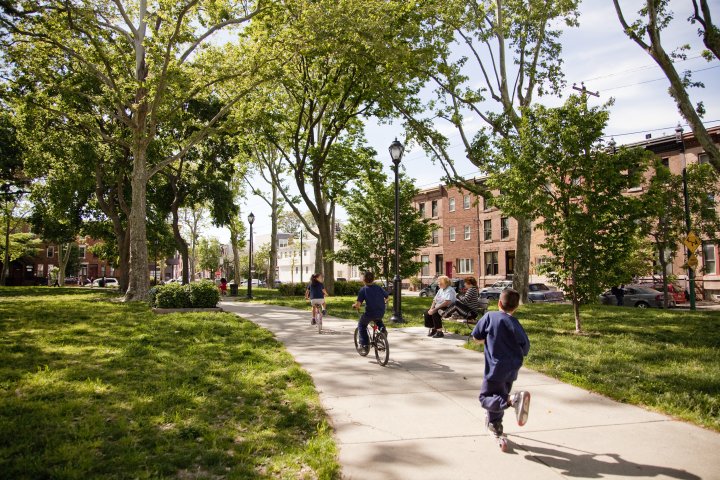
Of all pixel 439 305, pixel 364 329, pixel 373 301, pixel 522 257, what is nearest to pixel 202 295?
pixel 439 305

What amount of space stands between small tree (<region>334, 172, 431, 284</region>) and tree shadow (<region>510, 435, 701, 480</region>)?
14860 mm

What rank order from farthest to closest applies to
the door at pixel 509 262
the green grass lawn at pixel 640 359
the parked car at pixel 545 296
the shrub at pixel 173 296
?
the door at pixel 509 262 < the parked car at pixel 545 296 < the shrub at pixel 173 296 < the green grass lawn at pixel 640 359

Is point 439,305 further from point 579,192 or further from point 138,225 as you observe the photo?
point 138,225

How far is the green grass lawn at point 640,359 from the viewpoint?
6047 mm

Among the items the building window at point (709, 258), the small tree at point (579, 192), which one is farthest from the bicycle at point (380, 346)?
the building window at point (709, 258)

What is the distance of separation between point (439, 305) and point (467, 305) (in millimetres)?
769

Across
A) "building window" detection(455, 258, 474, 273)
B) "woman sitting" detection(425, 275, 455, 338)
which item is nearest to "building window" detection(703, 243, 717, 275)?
"building window" detection(455, 258, 474, 273)

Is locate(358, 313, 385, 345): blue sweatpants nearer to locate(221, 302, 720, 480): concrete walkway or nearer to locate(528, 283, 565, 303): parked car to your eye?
locate(221, 302, 720, 480): concrete walkway

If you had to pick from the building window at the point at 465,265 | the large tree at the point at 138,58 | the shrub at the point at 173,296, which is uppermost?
the large tree at the point at 138,58

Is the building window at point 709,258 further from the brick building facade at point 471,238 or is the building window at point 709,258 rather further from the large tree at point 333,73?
the large tree at point 333,73

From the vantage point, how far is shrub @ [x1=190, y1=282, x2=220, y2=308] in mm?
17234

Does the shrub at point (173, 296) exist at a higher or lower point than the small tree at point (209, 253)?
lower

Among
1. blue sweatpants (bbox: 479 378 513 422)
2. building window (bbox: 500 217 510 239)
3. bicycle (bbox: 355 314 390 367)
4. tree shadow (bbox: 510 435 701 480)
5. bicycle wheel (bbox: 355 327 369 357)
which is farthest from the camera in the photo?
building window (bbox: 500 217 510 239)

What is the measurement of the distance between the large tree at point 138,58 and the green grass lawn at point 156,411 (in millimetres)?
12032
